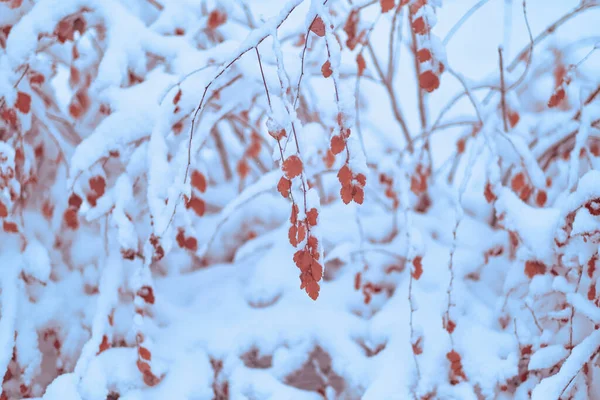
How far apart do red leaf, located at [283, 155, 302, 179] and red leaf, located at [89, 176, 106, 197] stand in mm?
679

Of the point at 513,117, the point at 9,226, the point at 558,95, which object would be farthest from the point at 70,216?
the point at 513,117

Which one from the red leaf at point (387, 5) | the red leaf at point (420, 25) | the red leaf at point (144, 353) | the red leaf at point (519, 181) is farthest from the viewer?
the red leaf at point (519, 181)

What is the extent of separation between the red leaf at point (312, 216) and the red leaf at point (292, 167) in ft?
0.26

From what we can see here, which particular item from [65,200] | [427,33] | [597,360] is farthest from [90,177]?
[597,360]

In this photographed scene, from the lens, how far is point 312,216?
0.87 m

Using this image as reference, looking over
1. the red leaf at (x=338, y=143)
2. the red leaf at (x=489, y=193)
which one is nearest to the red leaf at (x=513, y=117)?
the red leaf at (x=489, y=193)

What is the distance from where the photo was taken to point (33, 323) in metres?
1.44

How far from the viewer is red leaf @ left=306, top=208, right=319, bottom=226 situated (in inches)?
34.3

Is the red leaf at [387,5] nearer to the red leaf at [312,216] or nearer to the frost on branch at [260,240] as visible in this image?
the frost on branch at [260,240]

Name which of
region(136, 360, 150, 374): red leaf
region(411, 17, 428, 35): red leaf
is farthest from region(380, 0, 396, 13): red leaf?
region(136, 360, 150, 374): red leaf

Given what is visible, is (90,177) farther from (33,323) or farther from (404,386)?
(404,386)

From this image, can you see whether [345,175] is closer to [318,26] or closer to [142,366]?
[318,26]

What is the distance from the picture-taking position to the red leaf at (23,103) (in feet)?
4.16

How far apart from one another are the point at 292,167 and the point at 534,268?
766 mm
